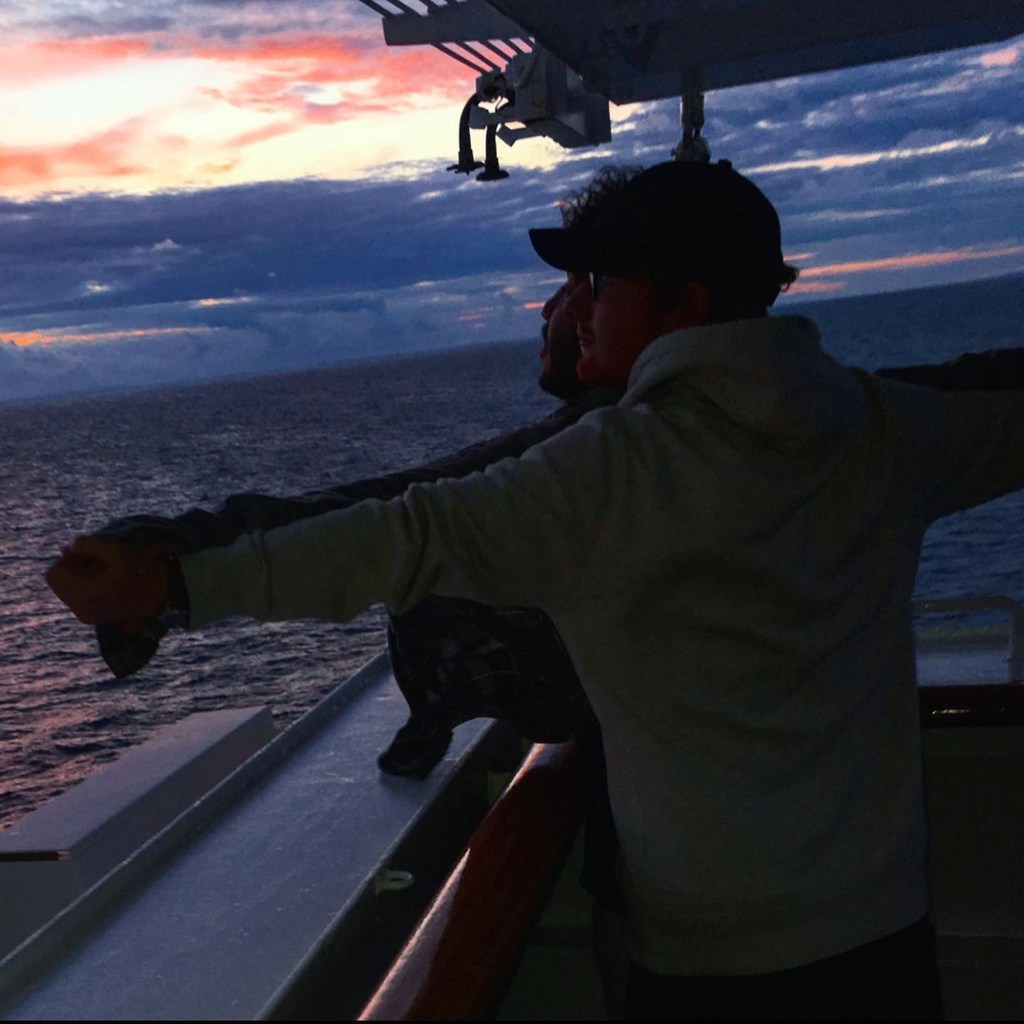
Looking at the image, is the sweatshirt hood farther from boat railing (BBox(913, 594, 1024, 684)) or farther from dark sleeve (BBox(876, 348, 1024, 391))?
boat railing (BBox(913, 594, 1024, 684))

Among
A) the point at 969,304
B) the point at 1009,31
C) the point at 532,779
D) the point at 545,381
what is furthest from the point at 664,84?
the point at 969,304

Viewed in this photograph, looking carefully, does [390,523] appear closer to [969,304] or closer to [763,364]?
[763,364]

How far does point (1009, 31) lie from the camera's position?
3709 mm

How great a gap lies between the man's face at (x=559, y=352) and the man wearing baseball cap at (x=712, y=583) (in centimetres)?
36

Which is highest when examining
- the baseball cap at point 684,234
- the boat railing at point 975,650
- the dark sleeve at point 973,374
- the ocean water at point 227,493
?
the baseball cap at point 684,234

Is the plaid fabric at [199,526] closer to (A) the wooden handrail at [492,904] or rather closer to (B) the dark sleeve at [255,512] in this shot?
(B) the dark sleeve at [255,512]

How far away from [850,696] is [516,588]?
0.39 meters

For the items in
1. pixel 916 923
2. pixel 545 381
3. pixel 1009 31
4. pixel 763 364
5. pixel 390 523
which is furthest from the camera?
pixel 1009 31

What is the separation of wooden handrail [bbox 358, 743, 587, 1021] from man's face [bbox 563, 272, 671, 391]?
630mm

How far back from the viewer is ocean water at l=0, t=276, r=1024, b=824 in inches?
1146

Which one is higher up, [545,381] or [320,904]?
[545,381]

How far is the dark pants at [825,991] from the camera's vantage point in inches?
46.8

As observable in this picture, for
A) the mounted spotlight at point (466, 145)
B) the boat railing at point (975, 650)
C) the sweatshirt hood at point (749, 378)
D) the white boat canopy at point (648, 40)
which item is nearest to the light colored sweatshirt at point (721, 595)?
the sweatshirt hood at point (749, 378)

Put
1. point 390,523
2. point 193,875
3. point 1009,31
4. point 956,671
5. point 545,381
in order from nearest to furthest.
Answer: point 390,523, point 545,381, point 193,875, point 1009,31, point 956,671
